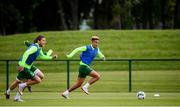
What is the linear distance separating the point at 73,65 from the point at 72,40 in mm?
6688

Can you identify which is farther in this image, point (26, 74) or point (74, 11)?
point (74, 11)

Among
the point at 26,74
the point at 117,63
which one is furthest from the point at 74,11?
the point at 26,74

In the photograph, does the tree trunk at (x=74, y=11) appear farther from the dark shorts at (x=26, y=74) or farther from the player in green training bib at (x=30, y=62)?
the dark shorts at (x=26, y=74)

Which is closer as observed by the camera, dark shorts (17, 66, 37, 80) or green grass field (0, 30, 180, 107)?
dark shorts (17, 66, 37, 80)

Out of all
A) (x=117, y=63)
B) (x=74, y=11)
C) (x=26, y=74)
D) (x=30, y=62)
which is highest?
(x=30, y=62)

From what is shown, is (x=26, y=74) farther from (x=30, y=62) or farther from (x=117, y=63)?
(x=117, y=63)

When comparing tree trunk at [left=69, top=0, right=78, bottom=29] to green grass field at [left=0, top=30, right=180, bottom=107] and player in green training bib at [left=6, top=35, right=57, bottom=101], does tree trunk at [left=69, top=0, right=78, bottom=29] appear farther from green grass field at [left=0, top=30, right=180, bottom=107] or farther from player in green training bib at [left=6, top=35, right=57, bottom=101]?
player in green training bib at [left=6, top=35, right=57, bottom=101]

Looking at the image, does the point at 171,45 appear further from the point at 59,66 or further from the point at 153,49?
the point at 59,66

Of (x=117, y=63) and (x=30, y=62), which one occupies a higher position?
(x=30, y=62)

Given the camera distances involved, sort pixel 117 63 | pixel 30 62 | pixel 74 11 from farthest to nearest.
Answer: pixel 74 11 → pixel 117 63 → pixel 30 62

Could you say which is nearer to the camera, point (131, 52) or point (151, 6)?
point (131, 52)

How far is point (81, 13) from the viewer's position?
290 feet

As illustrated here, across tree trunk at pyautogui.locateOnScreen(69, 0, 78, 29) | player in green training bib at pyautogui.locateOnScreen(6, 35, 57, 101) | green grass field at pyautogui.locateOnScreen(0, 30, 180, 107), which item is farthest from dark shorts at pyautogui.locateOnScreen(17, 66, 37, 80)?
tree trunk at pyautogui.locateOnScreen(69, 0, 78, 29)

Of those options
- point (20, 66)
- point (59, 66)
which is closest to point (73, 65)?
point (59, 66)
